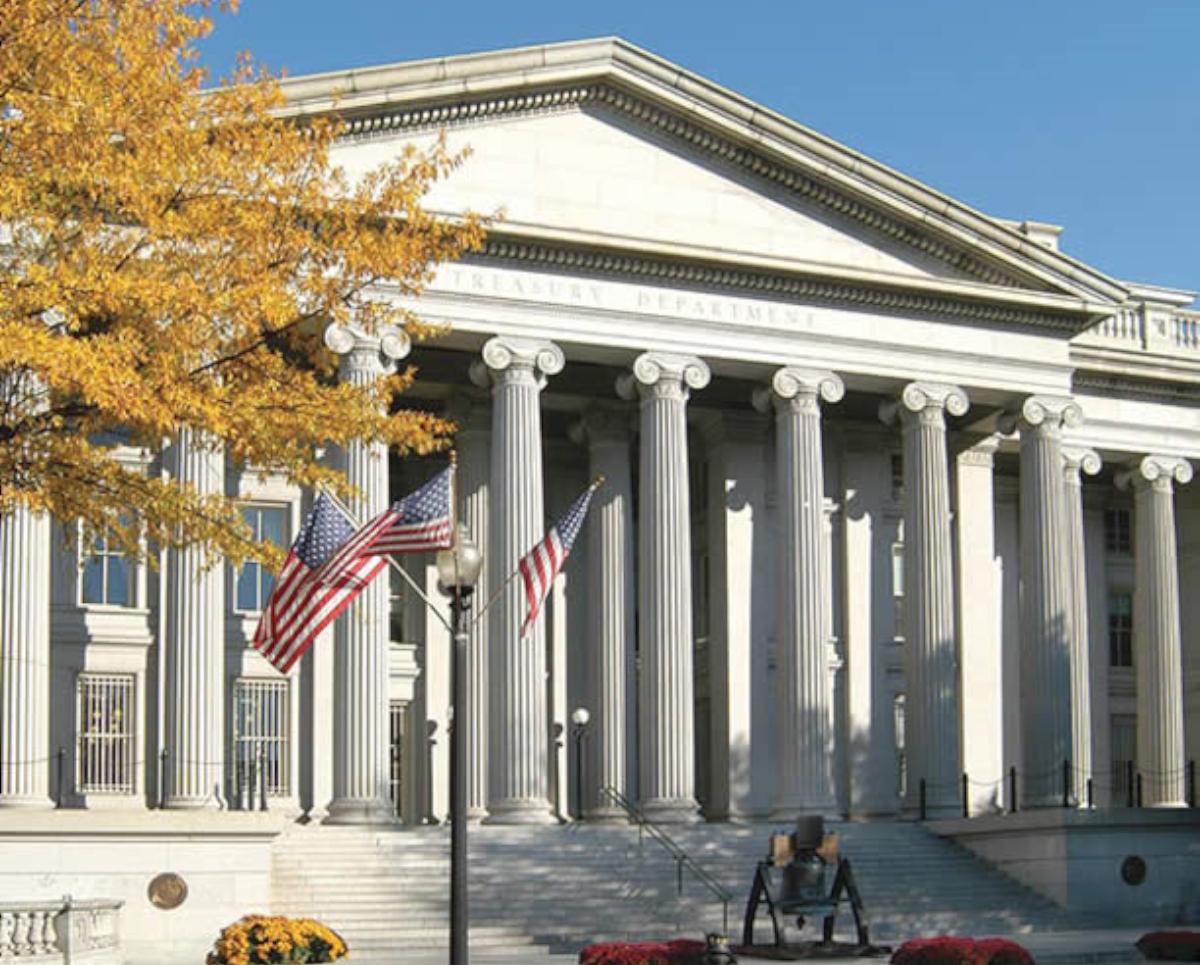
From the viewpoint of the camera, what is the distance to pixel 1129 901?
133 feet

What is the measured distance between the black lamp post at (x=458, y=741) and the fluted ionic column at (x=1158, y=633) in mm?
31108

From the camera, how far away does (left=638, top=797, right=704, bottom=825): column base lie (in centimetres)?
4056

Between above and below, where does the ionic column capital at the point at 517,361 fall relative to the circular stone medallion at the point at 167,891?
above

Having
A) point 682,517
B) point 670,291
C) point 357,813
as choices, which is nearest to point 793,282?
point 670,291

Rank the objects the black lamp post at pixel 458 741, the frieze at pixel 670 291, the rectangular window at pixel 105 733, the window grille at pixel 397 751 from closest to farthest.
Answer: the black lamp post at pixel 458 741 < the rectangular window at pixel 105 733 < the frieze at pixel 670 291 < the window grille at pixel 397 751

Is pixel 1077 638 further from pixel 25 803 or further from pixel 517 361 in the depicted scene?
pixel 25 803

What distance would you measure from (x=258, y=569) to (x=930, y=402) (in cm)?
1490

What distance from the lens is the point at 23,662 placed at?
3575 cm

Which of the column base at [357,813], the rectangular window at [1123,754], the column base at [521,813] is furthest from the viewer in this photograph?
the rectangular window at [1123,754]

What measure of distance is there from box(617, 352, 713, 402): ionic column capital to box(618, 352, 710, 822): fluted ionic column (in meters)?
0.02

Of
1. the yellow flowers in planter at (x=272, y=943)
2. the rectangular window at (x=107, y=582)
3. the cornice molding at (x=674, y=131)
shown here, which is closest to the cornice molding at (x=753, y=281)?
the cornice molding at (x=674, y=131)

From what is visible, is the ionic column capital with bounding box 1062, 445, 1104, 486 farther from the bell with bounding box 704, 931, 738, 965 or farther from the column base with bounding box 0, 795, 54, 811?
the bell with bounding box 704, 931, 738, 965

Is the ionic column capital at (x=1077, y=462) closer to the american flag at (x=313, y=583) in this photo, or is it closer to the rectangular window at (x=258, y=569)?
the rectangular window at (x=258, y=569)

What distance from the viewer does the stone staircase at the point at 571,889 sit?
1347 inches
